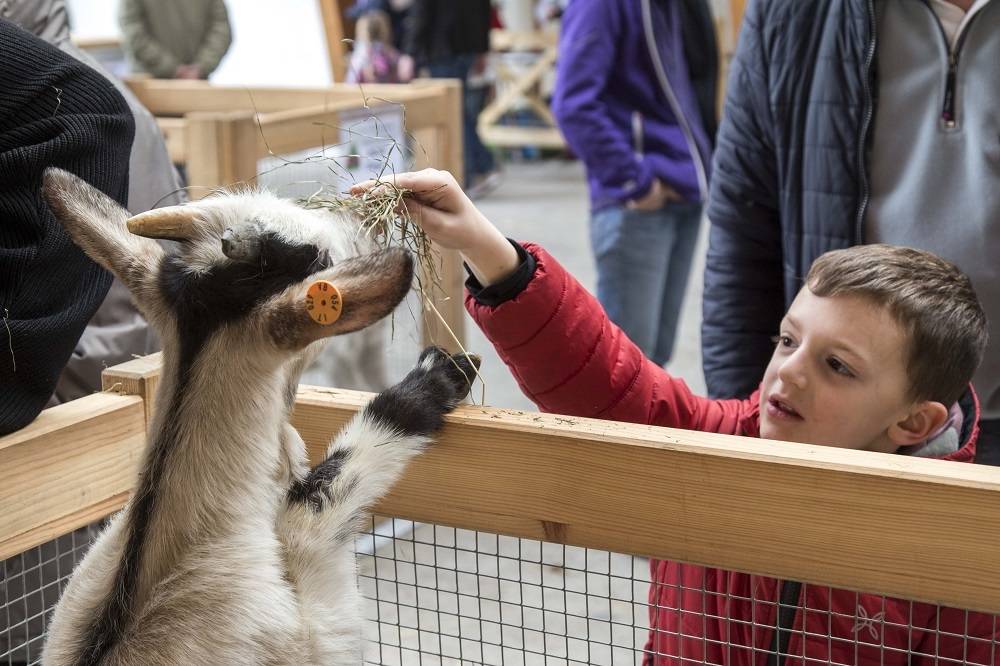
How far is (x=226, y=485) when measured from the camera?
3.07 ft

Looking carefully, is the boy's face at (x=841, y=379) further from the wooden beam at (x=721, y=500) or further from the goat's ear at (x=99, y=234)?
the goat's ear at (x=99, y=234)

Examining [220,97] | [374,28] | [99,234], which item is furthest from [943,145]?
[374,28]

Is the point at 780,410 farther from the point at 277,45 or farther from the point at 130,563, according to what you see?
the point at 277,45

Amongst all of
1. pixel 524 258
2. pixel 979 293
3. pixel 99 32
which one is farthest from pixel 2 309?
pixel 99 32

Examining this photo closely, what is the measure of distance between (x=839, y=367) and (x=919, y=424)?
0.46 ft

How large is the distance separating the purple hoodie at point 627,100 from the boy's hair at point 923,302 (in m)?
1.93

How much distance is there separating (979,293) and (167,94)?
8.23 ft

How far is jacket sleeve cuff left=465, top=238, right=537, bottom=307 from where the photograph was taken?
1200 mm

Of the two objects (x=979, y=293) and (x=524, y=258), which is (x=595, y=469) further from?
(x=979, y=293)

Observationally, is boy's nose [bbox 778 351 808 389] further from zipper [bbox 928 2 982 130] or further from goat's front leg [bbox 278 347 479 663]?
zipper [bbox 928 2 982 130]

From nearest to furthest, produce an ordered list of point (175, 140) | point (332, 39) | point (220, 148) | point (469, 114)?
1. point (220, 148)
2. point (175, 140)
3. point (332, 39)
4. point (469, 114)

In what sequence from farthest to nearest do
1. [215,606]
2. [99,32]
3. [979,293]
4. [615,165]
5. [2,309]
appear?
[99,32], [615,165], [979,293], [2,309], [215,606]

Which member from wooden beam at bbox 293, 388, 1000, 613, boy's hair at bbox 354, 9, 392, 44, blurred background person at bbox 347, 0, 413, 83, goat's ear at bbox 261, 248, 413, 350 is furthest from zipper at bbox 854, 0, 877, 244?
boy's hair at bbox 354, 9, 392, 44

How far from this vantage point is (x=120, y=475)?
1.21 metres
